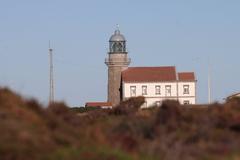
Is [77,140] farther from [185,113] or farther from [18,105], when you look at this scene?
[185,113]

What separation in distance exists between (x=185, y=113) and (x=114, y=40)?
10448 centimetres

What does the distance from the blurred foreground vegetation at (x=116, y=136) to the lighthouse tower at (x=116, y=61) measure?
10322cm

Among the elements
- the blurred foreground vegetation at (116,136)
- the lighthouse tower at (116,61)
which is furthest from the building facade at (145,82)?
the blurred foreground vegetation at (116,136)

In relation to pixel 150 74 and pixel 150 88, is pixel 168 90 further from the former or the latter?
pixel 150 74

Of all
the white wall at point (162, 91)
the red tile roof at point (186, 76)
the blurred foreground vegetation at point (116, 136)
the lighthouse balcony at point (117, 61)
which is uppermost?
the lighthouse balcony at point (117, 61)

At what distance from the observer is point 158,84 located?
118750mm

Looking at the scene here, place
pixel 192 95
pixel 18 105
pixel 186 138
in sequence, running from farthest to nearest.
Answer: pixel 192 95
pixel 18 105
pixel 186 138

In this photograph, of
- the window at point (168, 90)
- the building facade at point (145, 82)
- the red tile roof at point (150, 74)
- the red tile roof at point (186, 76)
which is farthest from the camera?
the red tile roof at point (150, 74)

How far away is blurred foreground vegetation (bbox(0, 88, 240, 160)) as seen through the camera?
15.5 meters

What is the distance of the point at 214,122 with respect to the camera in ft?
65.1

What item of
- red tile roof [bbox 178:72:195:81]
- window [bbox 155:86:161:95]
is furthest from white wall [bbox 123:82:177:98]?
red tile roof [bbox 178:72:195:81]

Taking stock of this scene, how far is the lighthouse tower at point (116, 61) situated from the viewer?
125 m

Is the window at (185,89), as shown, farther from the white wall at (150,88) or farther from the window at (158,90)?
the window at (158,90)

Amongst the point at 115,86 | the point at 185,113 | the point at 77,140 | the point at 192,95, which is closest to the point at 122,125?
the point at 185,113
